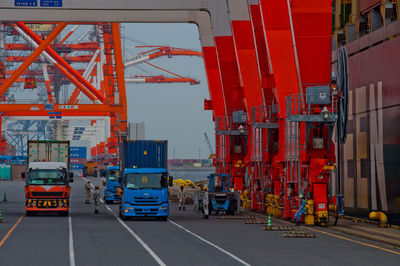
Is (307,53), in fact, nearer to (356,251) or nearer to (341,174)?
(341,174)

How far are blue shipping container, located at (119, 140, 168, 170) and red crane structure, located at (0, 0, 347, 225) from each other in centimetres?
542

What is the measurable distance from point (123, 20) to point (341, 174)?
19614 mm

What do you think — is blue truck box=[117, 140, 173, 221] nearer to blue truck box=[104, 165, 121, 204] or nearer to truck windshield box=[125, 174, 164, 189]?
truck windshield box=[125, 174, 164, 189]

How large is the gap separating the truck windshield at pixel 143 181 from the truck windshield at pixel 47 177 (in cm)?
435

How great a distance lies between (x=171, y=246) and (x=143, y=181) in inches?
517

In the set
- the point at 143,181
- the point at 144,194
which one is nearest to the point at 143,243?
the point at 144,194

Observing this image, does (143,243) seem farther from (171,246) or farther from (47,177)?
(47,177)

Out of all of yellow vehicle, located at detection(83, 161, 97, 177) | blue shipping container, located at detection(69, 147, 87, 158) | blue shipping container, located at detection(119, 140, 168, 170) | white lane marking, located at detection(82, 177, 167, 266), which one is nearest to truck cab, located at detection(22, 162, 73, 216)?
blue shipping container, located at detection(119, 140, 168, 170)

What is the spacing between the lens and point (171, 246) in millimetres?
23078

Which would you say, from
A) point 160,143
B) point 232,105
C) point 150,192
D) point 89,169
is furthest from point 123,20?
point 89,169

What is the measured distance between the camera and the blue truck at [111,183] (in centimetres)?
5230

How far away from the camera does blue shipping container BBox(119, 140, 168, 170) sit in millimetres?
38094

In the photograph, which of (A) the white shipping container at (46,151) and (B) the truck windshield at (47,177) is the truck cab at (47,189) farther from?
(A) the white shipping container at (46,151)

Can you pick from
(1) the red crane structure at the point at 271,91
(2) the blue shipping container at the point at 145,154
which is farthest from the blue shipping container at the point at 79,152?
(2) the blue shipping container at the point at 145,154
